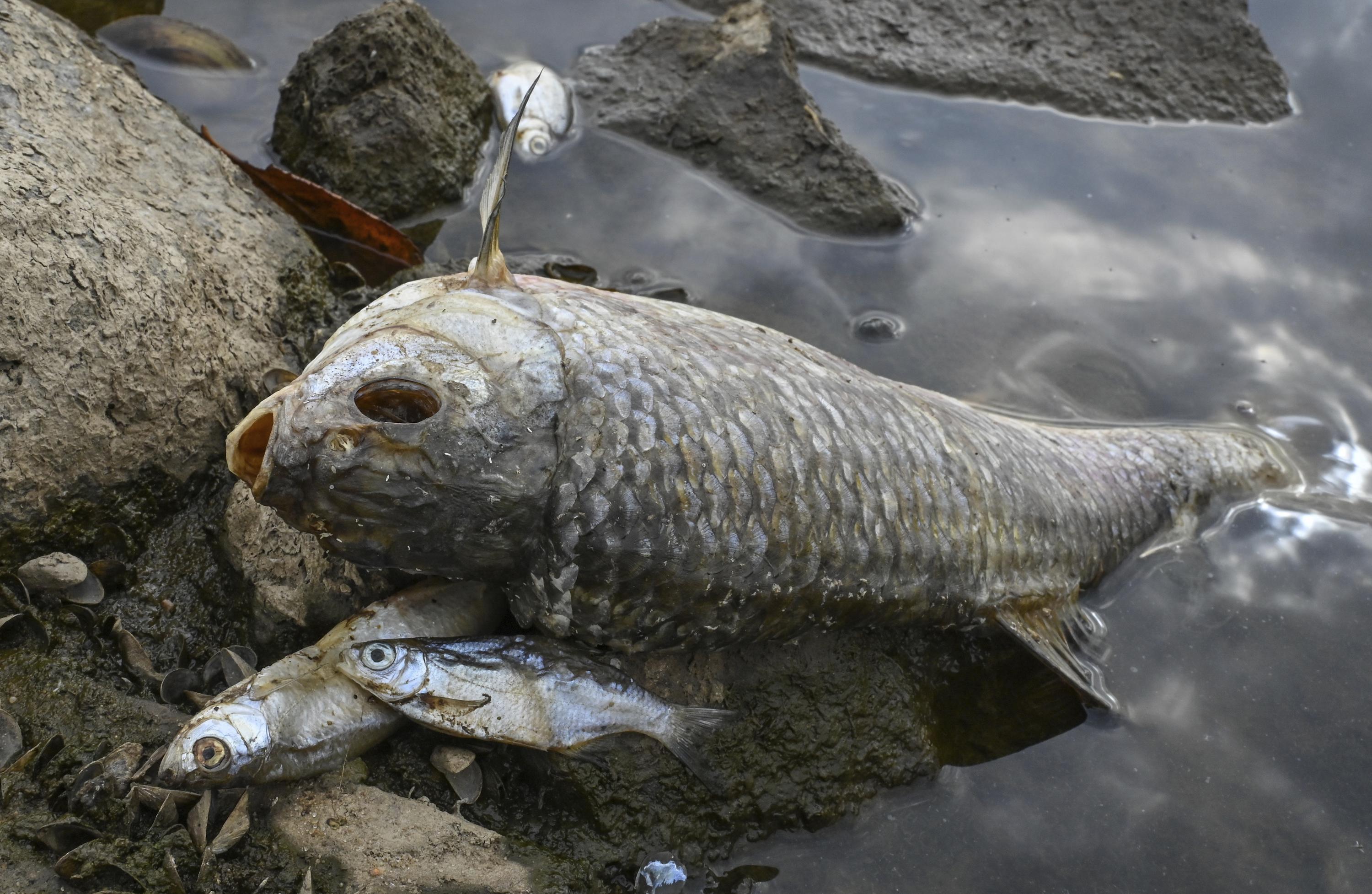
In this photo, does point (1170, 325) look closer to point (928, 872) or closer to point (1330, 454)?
point (1330, 454)

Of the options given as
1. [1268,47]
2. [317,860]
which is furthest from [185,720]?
[1268,47]

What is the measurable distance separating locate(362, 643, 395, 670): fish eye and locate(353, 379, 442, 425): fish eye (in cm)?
69

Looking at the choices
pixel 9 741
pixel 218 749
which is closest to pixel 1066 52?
pixel 218 749

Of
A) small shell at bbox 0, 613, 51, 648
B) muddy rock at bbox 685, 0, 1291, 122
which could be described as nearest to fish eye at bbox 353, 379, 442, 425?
small shell at bbox 0, 613, 51, 648

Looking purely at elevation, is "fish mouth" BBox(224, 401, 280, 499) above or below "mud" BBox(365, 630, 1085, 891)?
above

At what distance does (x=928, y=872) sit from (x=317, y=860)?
1837mm

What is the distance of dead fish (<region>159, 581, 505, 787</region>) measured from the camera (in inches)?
118

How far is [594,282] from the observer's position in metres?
4.93

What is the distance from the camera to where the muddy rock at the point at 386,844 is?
2.95 m

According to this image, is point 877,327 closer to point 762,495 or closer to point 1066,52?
point 762,495

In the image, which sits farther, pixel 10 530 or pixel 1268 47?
pixel 1268 47

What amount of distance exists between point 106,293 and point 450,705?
1.77 meters

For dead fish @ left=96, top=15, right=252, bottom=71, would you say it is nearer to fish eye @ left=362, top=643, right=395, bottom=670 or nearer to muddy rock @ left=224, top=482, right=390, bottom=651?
muddy rock @ left=224, top=482, right=390, bottom=651

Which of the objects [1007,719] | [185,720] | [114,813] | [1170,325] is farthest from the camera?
[1170,325]
